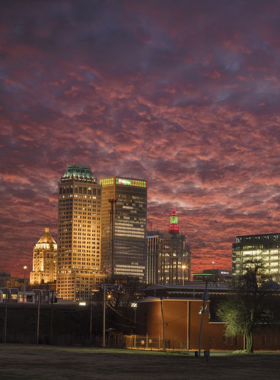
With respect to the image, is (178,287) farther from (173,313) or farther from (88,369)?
(88,369)

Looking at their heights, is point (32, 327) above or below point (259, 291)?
below

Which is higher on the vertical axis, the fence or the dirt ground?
the dirt ground

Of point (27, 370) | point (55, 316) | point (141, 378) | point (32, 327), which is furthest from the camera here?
point (55, 316)

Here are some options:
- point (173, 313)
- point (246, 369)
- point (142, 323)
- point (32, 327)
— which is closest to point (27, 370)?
point (246, 369)

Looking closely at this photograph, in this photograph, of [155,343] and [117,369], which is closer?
[117,369]

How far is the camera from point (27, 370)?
47219 mm

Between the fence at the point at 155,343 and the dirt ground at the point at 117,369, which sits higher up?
the dirt ground at the point at 117,369

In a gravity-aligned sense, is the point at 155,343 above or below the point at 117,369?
below

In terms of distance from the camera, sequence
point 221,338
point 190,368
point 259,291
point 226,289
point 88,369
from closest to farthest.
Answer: point 88,369
point 190,368
point 259,291
point 221,338
point 226,289

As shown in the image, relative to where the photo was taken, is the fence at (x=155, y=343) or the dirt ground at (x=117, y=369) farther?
the fence at (x=155, y=343)

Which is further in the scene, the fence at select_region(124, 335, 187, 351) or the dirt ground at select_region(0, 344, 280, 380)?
the fence at select_region(124, 335, 187, 351)

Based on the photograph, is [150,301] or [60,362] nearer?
[60,362]

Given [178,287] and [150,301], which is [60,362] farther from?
[178,287]

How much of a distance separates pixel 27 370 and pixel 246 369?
20030 mm
